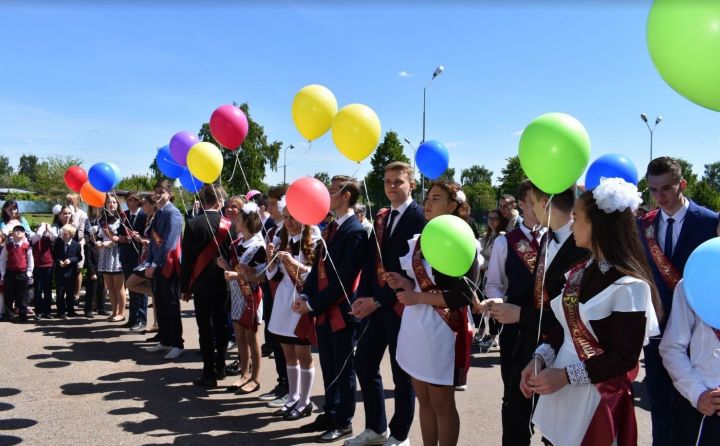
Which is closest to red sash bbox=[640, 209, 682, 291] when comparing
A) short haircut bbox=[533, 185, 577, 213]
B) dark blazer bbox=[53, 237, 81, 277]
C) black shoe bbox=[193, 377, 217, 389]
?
short haircut bbox=[533, 185, 577, 213]

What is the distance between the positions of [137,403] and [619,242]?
465 centimetres

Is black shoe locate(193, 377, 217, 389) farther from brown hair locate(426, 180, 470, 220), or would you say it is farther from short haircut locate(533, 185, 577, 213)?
short haircut locate(533, 185, 577, 213)

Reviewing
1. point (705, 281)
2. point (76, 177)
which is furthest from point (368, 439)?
point (76, 177)

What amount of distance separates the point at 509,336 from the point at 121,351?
5.59 metres

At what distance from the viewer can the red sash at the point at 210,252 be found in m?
5.65

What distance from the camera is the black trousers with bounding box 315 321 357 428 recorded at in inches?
163

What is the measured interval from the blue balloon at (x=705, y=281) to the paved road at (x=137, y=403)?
8.25 ft

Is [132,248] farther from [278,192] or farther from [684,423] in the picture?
[684,423]

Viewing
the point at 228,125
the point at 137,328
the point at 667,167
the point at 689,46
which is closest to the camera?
the point at 689,46

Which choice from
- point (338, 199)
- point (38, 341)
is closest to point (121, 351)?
point (38, 341)

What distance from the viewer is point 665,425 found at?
3488 millimetres

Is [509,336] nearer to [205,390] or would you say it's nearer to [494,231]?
[205,390]

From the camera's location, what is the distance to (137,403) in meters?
5.07

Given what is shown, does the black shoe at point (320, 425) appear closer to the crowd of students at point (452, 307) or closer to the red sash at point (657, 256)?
the crowd of students at point (452, 307)
